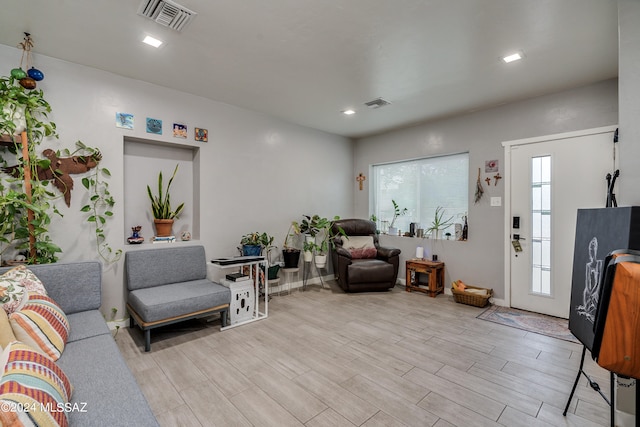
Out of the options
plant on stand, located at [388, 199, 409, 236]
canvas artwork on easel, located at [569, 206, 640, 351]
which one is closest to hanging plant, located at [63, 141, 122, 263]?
canvas artwork on easel, located at [569, 206, 640, 351]

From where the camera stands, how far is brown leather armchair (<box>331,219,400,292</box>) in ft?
14.6

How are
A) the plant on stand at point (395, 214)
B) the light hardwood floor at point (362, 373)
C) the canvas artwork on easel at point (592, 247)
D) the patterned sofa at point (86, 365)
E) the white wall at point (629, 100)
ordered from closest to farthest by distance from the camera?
the patterned sofa at point (86, 365)
the canvas artwork on easel at point (592, 247)
the white wall at point (629, 100)
the light hardwood floor at point (362, 373)
the plant on stand at point (395, 214)

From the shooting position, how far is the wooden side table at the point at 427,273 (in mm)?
4340

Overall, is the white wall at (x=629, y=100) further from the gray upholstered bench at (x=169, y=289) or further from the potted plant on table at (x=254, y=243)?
the potted plant on table at (x=254, y=243)

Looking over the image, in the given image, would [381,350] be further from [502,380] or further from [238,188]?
[238,188]

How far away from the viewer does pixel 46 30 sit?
7.74 ft

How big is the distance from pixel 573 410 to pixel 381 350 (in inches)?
53.7

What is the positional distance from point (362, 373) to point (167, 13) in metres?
3.14

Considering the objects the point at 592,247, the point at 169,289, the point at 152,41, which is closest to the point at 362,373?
the point at 592,247

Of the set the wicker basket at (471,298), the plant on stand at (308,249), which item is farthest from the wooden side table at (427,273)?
the plant on stand at (308,249)

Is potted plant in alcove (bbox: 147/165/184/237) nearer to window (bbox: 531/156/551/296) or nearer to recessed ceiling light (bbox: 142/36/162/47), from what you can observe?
recessed ceiling light (bbox: 142/36/162/47)

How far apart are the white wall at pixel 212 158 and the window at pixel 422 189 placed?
0.68m

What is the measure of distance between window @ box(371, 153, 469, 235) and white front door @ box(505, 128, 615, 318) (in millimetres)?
741

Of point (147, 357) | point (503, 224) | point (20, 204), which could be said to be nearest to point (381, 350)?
point (147, 357)
